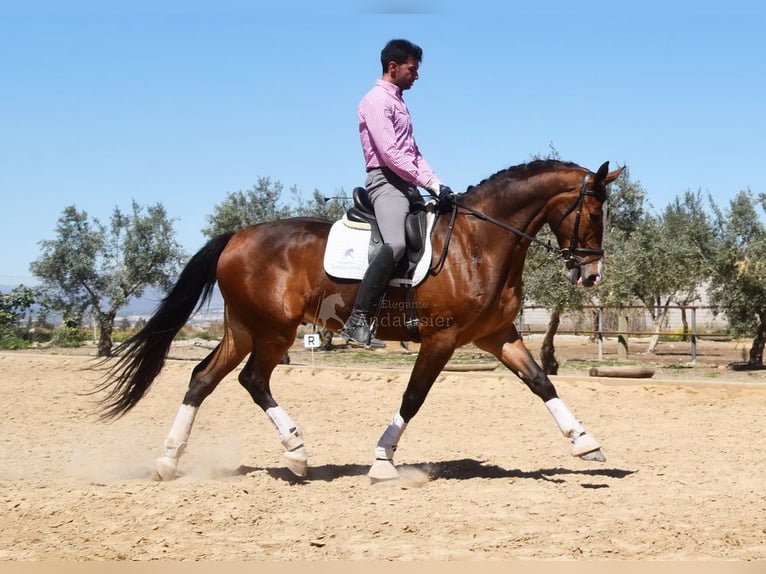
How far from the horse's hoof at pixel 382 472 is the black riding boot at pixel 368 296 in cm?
95

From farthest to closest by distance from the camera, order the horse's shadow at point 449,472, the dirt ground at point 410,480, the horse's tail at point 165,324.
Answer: the horse's tail at point 165,324, the horse's shadow at point 449,472, the dirt ground at point 410,480

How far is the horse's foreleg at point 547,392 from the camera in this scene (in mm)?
6453

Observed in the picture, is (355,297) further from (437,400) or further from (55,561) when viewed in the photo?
(437,400)

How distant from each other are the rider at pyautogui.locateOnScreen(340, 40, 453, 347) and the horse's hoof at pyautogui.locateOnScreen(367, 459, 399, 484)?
0.97 meters

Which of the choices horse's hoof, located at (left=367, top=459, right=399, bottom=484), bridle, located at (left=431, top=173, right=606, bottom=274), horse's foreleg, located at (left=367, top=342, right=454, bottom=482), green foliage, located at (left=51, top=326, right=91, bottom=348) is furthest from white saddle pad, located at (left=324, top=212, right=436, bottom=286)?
green foliage, located at (left=51, top=326, right=91, bottom=348)

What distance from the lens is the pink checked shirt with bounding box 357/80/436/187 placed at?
6.45 m

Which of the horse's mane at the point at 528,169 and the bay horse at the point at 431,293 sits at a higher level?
the horse's mane at the point at 528,169

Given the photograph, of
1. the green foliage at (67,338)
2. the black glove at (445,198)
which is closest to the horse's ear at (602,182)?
the black glove at (445,198)

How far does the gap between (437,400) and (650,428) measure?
342 centimetres

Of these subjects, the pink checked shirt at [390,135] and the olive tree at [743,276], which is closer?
the pink checked shirt at [390,135]

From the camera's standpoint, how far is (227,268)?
286 inches

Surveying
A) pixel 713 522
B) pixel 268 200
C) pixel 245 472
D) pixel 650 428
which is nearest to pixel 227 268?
pixel 245 472

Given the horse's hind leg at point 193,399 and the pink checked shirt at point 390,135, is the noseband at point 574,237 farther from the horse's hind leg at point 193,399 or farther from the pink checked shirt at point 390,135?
the horse's hind leg at point 193,399

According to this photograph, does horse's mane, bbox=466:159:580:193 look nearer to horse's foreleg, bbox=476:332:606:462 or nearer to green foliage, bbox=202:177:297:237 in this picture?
horse's foreleg, bbox=476:332:606:462
